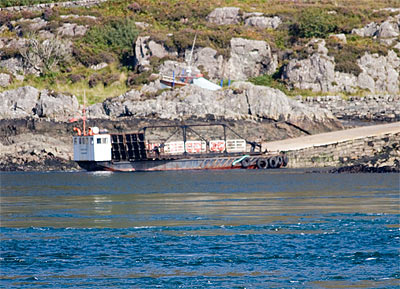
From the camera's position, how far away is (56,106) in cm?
6400

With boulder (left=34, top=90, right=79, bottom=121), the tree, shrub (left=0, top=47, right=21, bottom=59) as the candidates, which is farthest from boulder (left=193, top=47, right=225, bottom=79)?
shrub (left=0, top=47, right=21, bottom=59)

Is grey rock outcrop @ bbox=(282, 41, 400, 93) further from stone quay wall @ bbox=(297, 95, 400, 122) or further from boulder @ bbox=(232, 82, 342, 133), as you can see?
boulder @ bbox=(232, 82, 342, 133)

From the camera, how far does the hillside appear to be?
74.3 meters

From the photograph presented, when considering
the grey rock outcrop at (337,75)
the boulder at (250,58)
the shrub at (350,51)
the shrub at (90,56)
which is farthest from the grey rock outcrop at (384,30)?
the shrub at (90,56)

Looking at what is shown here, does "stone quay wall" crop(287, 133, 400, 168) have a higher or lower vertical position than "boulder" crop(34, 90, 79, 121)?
lower

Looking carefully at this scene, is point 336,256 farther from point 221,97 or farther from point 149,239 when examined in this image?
point 221,97

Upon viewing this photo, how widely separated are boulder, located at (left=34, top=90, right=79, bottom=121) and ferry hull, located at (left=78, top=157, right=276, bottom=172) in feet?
27.1

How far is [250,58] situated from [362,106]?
46.1 feet

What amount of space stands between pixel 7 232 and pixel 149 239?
3907 mm

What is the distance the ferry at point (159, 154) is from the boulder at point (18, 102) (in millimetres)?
8606

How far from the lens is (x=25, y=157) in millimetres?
55781

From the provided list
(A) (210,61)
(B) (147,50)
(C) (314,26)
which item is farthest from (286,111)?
(C) (314,26)

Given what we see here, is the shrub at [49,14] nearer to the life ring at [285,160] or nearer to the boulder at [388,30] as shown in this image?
the boulder at [388,30]

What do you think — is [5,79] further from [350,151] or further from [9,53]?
[350,151]
